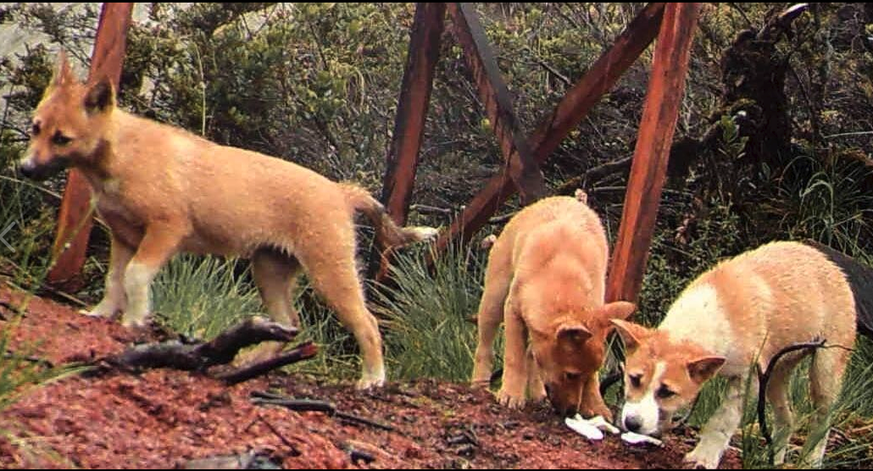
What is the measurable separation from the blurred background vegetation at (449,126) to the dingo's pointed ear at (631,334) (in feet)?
4.40

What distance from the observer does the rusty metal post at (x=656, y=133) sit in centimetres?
689

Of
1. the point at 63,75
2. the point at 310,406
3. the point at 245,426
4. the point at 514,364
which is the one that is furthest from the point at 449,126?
the point at 245,426

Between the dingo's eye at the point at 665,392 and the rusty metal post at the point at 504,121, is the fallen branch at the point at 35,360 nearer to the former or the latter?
the dingo's eye at the point at 665,392

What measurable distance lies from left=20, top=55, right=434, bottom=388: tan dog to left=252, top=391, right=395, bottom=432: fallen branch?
86 centimetres

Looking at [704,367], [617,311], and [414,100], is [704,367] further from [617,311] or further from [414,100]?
[414,100]

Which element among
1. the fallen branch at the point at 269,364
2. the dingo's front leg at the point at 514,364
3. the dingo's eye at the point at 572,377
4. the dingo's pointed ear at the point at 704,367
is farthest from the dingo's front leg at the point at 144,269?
the dingo's pointed ear at the point at 704,367

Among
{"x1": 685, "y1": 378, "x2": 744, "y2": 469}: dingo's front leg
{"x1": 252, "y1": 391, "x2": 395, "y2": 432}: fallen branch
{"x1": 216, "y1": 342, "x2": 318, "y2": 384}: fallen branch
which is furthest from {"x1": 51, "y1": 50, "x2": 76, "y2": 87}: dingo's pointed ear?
{"x1": 685, "y1": 378, "x2": 744, "y2": 469}: dingo's front leg

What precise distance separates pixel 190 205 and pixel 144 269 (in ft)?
1.35

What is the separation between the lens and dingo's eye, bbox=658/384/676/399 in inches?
226

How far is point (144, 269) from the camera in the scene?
5.92 metres

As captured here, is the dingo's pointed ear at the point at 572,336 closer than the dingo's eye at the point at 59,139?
No

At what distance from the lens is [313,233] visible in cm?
620

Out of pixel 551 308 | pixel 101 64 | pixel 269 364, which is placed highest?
pixel 101 64

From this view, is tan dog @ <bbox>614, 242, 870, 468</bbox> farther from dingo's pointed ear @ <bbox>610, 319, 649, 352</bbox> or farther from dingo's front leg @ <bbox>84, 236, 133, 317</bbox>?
dingo's front leg @ <bbox>84, 236, 133, 317</bbox>
